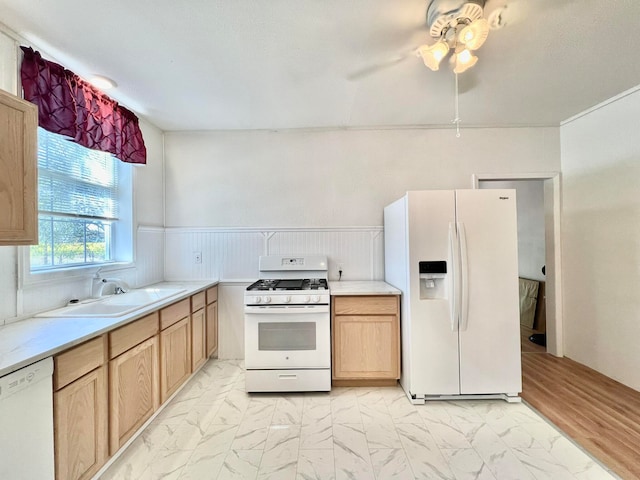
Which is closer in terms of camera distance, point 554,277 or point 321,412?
point 321,412

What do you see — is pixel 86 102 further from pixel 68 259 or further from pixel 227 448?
pixel 227 448

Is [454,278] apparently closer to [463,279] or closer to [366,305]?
[463,279]

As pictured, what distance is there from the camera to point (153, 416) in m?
1.95

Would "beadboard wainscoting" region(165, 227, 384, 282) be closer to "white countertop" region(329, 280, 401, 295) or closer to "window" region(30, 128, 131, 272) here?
"white countertop" region(329, 280, 401, 295)

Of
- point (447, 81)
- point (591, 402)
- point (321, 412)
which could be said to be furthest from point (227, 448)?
point (447, 81)

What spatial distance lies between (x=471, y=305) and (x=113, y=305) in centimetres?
269

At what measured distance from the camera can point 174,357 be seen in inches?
88.2

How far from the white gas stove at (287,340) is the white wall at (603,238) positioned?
99.3 inches

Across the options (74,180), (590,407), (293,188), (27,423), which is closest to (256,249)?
(293,188)

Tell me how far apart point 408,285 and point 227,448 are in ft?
5.45

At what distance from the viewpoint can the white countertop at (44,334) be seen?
3.72 feet

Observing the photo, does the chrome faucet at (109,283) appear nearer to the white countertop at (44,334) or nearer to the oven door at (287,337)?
the white countertop at (44,334)

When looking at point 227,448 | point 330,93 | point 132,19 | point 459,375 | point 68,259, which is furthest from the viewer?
point 330,93

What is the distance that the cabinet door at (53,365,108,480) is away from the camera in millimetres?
1266
